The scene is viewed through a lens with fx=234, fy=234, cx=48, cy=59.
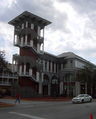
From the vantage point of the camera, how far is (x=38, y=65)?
55906 mm

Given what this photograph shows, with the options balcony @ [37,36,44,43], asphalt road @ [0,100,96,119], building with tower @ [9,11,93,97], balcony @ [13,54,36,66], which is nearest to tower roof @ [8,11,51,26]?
building with tower @ [9,11,93,97]

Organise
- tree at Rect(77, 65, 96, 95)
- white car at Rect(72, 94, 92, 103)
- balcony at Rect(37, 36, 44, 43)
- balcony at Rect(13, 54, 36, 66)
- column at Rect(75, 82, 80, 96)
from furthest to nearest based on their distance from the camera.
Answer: column at Rect(75, 82, 80, 96) → balcony at Rect(37, 36, 44, 43) → balcony at Rect(13, 54, 36, 66) → tree at Rect(77, 65, 96, 95) → white car at Rect(72, 94, 92, 103)

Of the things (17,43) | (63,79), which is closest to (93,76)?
(63,79)

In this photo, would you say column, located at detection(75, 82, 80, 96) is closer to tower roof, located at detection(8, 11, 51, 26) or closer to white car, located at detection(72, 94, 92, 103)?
tower roof, located at detection(8, 11, 51, 26)

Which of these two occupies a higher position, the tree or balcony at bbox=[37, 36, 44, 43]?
balcony at bbox=[37, 36, 44, 43]

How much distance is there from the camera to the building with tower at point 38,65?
5428cm

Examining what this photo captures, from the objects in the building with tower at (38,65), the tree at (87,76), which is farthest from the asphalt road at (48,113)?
the tree at (87,76)

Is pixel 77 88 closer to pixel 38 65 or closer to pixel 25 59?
pixel 38 65

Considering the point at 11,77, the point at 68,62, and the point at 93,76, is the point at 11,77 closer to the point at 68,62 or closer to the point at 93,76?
the point at 68,62

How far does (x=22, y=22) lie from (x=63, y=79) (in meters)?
18.7

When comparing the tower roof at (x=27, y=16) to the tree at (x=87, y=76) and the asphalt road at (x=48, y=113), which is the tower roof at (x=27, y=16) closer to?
the tree at (x=87, y=76)

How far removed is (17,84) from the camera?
5147cm

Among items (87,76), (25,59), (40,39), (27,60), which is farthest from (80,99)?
(40,39)

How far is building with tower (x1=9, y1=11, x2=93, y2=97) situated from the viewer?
2137 inches
